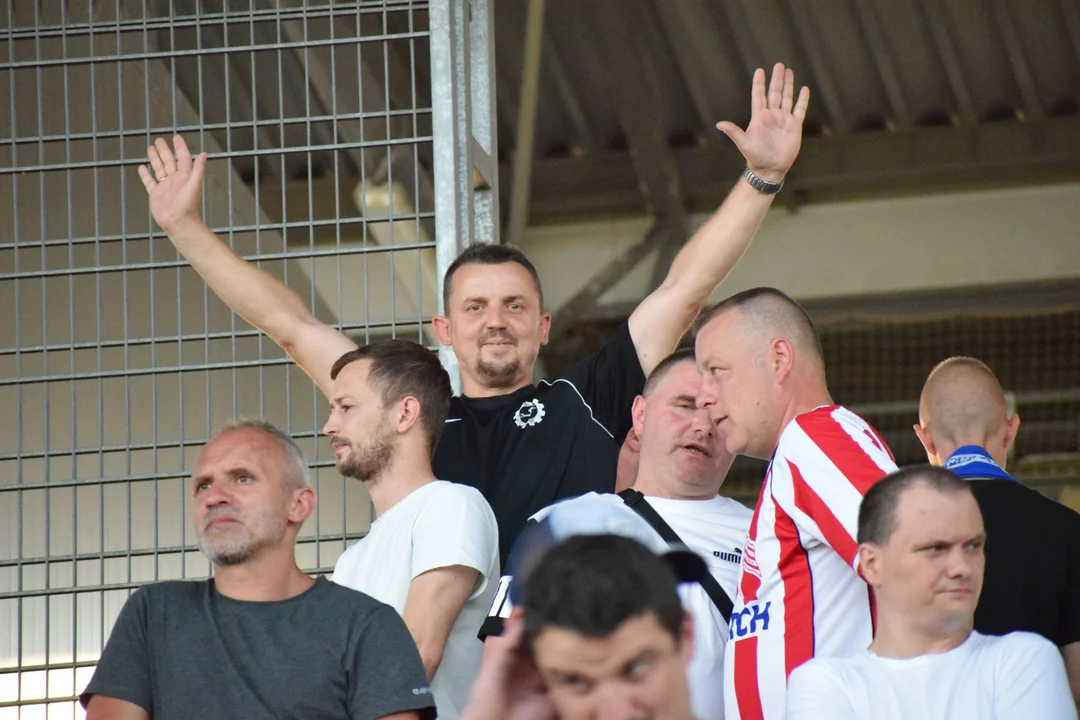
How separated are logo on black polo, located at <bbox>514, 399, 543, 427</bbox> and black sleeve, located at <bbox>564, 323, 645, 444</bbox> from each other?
0.14m

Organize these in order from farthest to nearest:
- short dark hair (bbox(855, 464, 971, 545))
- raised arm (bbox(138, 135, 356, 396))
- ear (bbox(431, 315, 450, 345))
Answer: raised arm (bbox(138, 135, 356, 396))
ear (bbox(431, 315, 450, 345))
short dark hair (bbox(855, 464, 971, 545))

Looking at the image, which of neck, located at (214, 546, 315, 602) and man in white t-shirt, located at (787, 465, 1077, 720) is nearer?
man in white t-shirt, located at (787, 465, 1077, 720)

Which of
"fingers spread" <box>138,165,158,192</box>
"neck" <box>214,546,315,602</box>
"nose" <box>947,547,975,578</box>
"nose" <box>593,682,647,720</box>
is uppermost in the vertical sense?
"fingers spread" <box>138,165,158,192</box>

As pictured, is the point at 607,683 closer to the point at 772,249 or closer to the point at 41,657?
the point at 41,657

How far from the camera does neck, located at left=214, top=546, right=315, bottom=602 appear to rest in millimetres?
2922

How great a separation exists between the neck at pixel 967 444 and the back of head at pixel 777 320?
1.02 meters

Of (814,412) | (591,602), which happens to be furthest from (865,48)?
(591,602)

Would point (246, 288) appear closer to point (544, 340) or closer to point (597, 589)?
point (544, 340)

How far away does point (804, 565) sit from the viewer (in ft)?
9.18

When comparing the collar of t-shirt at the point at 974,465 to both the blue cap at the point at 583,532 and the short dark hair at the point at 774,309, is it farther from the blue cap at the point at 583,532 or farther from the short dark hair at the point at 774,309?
the blue cap at the point at 583,532

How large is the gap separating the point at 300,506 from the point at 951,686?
1.30 m

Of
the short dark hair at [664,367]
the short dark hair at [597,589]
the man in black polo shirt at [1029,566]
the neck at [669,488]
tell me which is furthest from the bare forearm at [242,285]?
the short dark hair at [597,589]

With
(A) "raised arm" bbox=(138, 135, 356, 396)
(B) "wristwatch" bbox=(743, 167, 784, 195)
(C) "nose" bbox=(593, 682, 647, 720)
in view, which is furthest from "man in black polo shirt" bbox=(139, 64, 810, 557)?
(C) "nose" bbox=(593, 682, 647, 720)

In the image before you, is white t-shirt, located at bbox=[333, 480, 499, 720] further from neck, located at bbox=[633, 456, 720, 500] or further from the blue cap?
the blue cap
